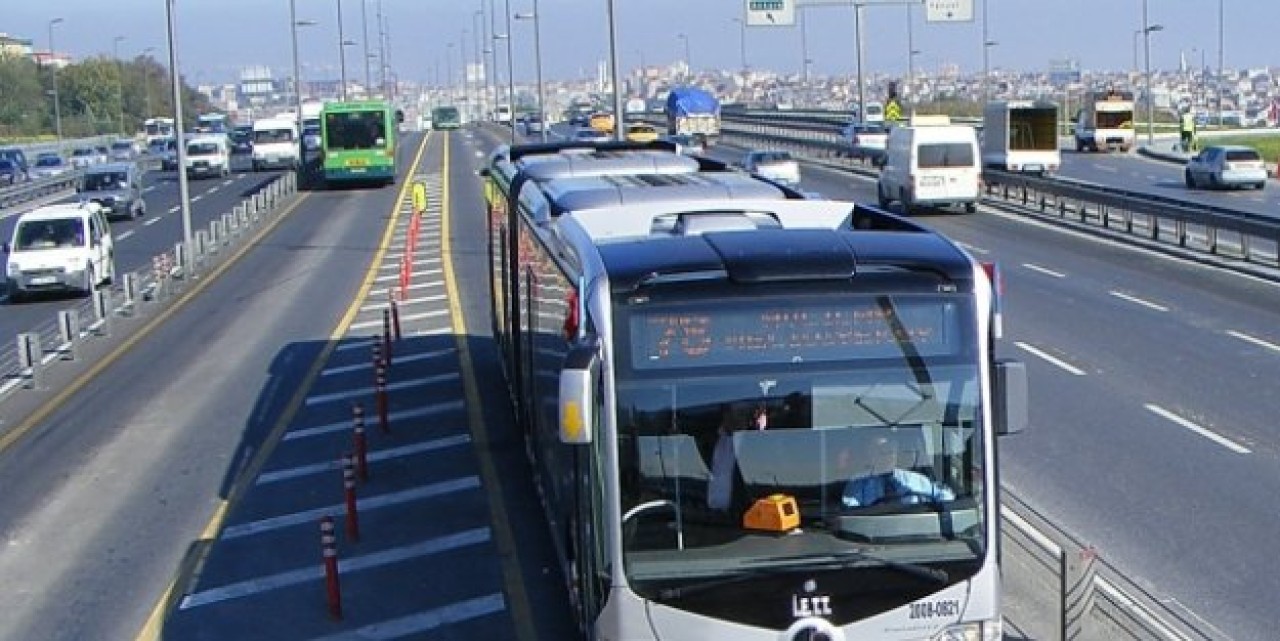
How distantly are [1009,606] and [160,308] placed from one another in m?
25.0

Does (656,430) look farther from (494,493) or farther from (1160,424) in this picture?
(1160,424)

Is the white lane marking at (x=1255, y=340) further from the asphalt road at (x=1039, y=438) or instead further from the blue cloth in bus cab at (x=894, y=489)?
the blue cloth in bus cab at (x=894, y=489)

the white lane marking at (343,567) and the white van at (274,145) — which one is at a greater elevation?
the white van at (274,145)

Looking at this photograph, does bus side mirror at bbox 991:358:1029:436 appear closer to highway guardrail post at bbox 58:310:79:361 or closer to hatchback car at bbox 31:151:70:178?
highway guardrail post at bbox 58:310:79:361

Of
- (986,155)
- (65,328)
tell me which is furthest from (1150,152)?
(65,328)

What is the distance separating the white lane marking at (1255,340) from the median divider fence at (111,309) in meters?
16.3

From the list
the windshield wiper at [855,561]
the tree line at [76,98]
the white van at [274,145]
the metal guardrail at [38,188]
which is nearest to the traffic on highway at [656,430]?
the windshield wiper at [855,561]

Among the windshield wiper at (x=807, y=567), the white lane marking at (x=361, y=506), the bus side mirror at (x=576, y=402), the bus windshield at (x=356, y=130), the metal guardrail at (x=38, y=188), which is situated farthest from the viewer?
the metal guardrail at (x=38, y=188)

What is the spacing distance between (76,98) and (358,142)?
277 feet

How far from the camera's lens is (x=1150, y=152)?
250 ft

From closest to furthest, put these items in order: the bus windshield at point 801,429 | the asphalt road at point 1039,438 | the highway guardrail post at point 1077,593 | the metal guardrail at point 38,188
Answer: the bus windshield at point 801,429
the highway guardrail post at point 1077,593
the asphalt road at point 1039,438
the metal guardrail at point 38,188

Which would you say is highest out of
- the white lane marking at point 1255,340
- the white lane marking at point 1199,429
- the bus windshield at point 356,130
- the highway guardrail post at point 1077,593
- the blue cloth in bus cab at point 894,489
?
the bus windshield at point 356,130

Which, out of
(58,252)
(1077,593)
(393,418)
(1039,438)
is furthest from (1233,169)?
(1077,593)

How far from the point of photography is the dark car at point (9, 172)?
73.2 m
